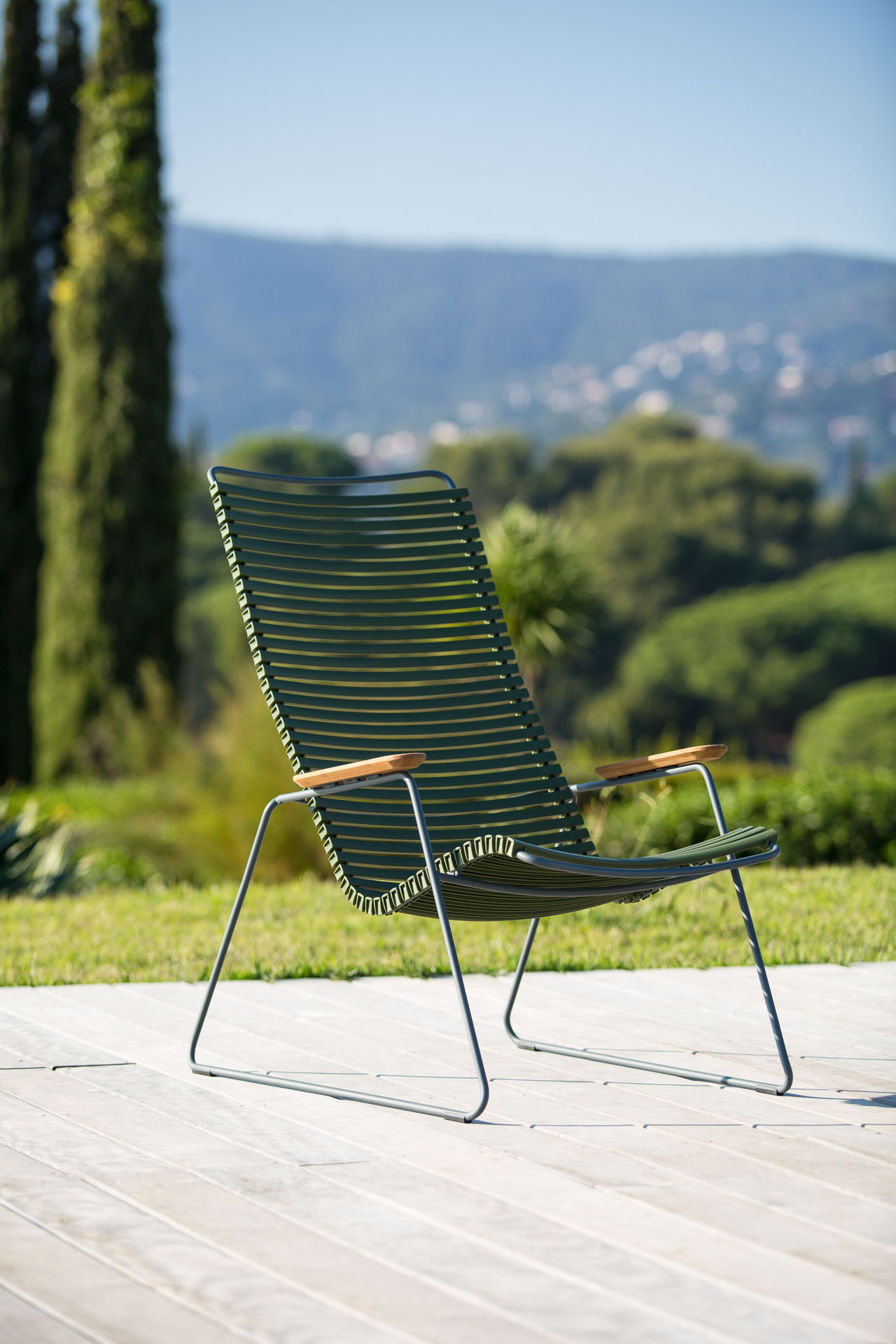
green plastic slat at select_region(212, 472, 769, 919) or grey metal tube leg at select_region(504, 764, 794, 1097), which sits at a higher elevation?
green plastic slat at select_region(212, 472, 769, 919)

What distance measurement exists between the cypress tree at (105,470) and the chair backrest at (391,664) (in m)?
10.2

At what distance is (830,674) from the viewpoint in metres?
38.6

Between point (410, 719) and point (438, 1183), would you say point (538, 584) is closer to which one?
point (410, 719)

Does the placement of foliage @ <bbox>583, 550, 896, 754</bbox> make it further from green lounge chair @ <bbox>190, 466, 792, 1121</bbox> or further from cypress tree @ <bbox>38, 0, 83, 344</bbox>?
green lounge chair @ <bbox>190, 466, 792, 1121</bbox>

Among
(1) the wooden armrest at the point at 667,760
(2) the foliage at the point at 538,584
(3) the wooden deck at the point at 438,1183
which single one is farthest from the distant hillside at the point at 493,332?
(3) the wooden deck at the point at 438,1183

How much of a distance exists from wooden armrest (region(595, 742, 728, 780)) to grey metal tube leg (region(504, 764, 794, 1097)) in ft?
0.14

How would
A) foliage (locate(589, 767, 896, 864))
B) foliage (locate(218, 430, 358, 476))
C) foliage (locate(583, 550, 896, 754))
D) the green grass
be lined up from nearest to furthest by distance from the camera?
1. the green grass
2. foliage (locate(589, 767, 896, 864))
3. foliage (locate(583, 550, 896, 754))
4. foliage (locate(218, 430, 358, 476))

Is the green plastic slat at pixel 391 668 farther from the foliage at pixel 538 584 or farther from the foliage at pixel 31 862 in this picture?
the foliage at pixel 538 584

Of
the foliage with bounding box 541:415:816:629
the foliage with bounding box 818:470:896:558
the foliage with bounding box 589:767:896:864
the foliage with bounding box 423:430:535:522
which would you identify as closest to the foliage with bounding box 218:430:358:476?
the foliage with bounding box 423:430:535:522

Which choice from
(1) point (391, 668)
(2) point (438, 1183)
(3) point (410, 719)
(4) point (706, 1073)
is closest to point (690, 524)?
(1) point (391, 668)

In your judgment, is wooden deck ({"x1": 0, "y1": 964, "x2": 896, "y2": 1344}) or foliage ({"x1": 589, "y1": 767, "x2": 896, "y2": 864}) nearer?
wooden deck ({"x1": 0, "y1": 964, "x2": 896, "y2": 1344})

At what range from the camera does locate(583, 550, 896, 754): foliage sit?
38.3 metres

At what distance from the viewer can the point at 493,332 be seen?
406 feet

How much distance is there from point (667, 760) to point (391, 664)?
25.8 inches
